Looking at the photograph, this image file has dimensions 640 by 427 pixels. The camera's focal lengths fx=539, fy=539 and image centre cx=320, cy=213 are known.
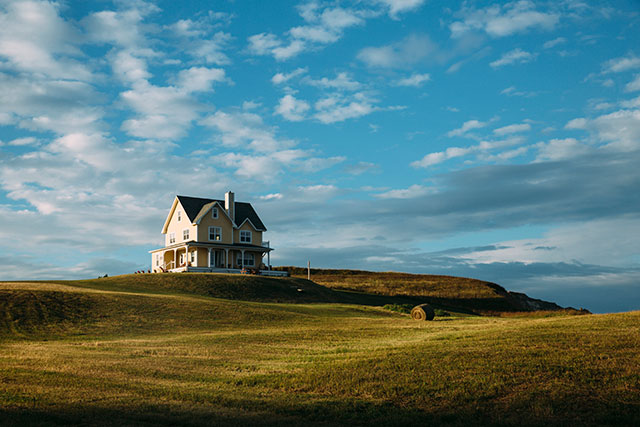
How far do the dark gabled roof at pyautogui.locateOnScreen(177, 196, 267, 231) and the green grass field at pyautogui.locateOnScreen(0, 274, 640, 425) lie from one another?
118ft

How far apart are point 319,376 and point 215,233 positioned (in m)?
49.9

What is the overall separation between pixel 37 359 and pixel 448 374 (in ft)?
44.3

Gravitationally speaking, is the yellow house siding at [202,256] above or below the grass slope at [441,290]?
above

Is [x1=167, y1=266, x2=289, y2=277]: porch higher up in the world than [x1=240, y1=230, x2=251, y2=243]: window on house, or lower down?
lower down

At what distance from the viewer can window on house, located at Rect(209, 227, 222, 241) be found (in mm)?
62438

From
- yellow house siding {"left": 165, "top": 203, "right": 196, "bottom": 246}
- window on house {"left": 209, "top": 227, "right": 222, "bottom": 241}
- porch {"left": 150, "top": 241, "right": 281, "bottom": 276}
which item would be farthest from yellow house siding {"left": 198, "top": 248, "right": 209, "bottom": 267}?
yellow house siding {"left": 165, "top": 203, "right": 196, "bottom": 246}

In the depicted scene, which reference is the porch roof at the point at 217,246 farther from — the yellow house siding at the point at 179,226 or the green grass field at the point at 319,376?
the green grass field at the point at 319,376

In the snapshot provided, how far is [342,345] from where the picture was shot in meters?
21.1

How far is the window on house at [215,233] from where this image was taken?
6244 centimetres

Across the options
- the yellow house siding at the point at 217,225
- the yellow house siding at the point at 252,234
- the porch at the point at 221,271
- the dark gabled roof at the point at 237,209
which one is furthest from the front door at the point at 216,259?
the dark gabled roof at the point at 237,209

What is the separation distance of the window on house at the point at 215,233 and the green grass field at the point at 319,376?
34.5 metres

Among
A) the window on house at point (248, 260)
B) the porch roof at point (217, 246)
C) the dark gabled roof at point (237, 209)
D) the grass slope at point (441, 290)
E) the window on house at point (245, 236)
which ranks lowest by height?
the grass slope at point (441, 290)

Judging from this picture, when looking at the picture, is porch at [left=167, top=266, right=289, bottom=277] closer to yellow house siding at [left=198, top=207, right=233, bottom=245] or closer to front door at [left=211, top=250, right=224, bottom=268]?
front door at [left=211, top=250, right=224, bottom=268]

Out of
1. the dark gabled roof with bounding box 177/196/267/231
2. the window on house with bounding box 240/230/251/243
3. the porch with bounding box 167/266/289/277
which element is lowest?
the porch with bounding box 167/266/289/277
